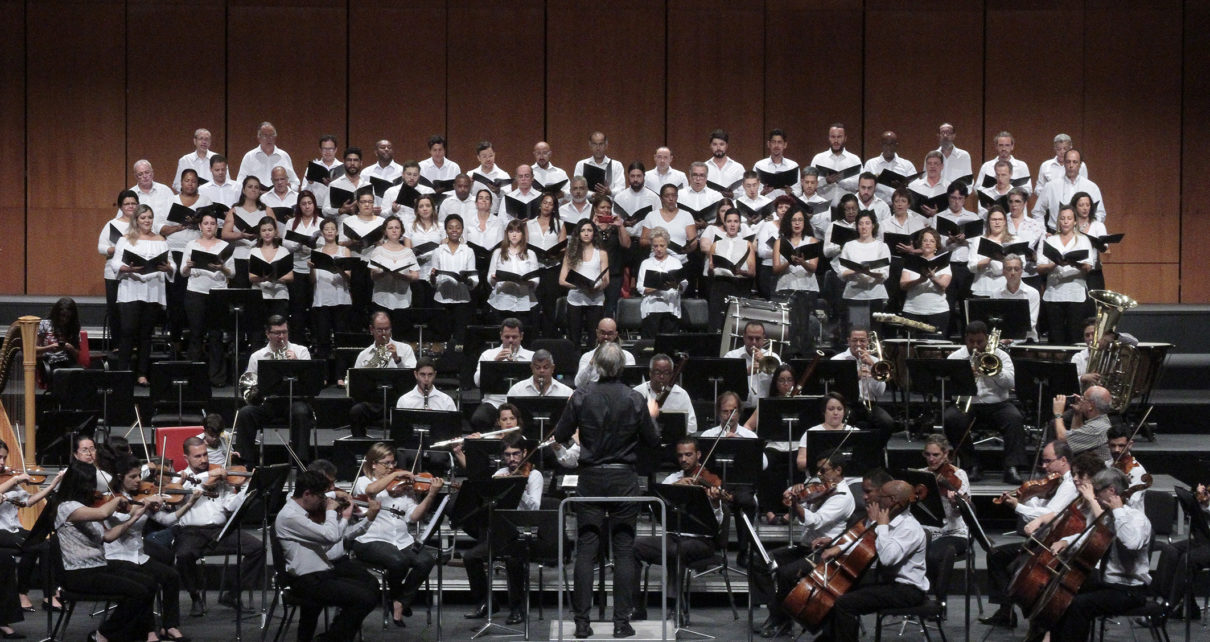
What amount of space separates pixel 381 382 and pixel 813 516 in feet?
10.7

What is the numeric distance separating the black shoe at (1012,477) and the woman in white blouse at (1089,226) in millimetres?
2620

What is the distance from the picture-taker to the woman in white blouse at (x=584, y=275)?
11.7 m

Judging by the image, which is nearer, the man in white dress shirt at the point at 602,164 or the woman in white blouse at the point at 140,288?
the woman in white blouse at the point at 140,288

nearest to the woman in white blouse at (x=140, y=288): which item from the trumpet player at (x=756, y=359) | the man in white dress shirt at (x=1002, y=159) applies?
the trumpet player at (x=756, y=359)

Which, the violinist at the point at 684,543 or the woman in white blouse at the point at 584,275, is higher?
the woman in white blouse at the point at 584,275

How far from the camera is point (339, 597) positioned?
7633mm

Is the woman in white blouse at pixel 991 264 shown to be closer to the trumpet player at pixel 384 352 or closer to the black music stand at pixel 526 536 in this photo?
the trumpet player at pixel 384 352

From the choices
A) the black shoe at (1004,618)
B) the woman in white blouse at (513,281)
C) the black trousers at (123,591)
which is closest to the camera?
the black trousers at (123,591)

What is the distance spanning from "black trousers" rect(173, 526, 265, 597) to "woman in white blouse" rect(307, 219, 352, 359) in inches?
125

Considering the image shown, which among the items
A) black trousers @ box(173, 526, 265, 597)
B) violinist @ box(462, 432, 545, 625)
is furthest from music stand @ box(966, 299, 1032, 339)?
black trousers @ box(173, 526, 265, 597)

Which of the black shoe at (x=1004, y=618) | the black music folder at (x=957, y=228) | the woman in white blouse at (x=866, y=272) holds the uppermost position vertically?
the black music folder at (x=957, y=228)

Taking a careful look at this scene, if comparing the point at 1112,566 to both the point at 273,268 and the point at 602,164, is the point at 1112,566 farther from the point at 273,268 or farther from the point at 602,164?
the point at 273,268

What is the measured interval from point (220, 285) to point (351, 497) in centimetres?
401

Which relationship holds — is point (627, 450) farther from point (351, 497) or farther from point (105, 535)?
point (105, 535)
